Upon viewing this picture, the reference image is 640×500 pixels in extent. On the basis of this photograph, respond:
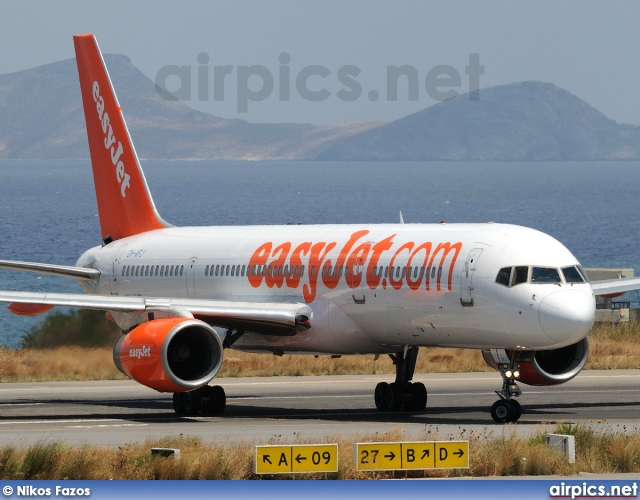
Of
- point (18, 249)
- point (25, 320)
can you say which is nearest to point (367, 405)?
point (25, 320)

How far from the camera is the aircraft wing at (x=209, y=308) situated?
35.1 metres

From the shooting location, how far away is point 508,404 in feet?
105

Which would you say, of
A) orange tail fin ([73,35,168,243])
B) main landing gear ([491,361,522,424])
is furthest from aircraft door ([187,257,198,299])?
main landing gear ([491,361,522,424])

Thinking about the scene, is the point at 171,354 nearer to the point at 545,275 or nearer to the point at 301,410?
the point at 301,410

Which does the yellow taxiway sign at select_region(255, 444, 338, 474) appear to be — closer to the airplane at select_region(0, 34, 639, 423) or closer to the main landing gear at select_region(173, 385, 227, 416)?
the airplane at select_region(0, 34, 639, 423)

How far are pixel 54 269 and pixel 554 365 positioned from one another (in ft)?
45.7

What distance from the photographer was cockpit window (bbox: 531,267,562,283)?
32.1 meters

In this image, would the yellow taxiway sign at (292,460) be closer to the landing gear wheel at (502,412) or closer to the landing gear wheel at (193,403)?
the landing gear wheel at (502,412)

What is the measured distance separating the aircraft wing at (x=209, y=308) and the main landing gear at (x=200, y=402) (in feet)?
5.69

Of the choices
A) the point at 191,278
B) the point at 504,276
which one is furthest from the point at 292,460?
the point at 191,278

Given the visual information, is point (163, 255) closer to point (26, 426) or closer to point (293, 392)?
point (293, 392)

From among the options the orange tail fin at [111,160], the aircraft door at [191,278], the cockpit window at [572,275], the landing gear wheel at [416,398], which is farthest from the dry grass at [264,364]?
the cockpit window at [572,275]

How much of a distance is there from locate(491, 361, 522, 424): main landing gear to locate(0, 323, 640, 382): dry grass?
18.4 meters

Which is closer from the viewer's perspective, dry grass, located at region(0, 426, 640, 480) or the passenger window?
dry grass, located at region(0, 426, 640, 480)
